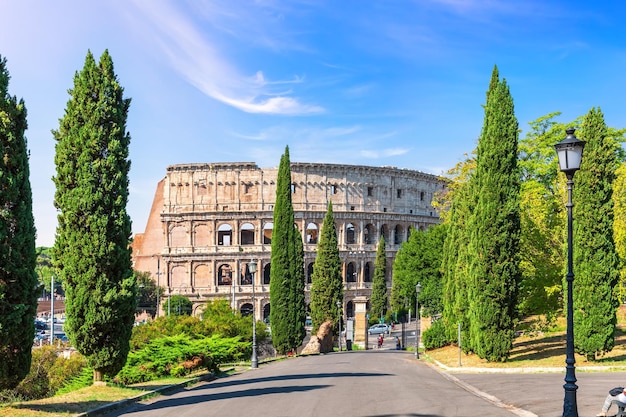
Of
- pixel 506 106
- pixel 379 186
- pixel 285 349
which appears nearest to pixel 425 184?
pixel 379 186

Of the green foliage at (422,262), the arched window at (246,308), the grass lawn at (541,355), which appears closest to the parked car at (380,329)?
the green foliage at (422,262)

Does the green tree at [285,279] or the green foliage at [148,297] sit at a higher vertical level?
the green tree at [285,279]

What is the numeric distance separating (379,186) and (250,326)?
5148 cm

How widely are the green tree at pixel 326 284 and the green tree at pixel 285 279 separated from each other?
7.51m

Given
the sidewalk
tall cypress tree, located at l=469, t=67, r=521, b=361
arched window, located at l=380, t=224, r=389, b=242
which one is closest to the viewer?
the sidewalk

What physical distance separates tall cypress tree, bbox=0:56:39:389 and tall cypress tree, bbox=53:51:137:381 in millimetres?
2925

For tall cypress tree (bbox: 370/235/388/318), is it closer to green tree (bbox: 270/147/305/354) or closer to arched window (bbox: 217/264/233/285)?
arched window (bbox: 217/264/233/285)

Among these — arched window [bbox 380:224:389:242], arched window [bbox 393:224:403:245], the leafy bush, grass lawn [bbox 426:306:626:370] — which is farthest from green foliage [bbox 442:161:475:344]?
arched window [bbox 393:224:403:245]

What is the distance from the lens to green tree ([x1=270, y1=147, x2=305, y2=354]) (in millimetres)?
39500

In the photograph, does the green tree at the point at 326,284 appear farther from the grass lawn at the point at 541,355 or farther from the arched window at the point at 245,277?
the arched window at the point at 245,277

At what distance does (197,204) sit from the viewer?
78.6m

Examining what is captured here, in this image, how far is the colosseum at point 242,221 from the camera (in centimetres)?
7744

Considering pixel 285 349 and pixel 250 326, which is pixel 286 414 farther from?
pixel 285 349

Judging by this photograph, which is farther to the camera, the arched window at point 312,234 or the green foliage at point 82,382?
the arched window at point 312,234
